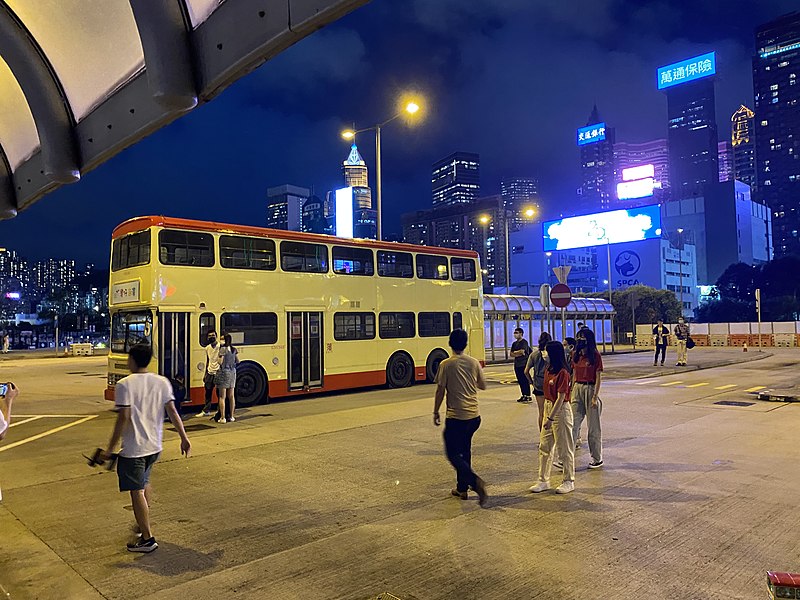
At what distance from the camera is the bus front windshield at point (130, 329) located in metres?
12.4

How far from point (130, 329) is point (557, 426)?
9.72 meters

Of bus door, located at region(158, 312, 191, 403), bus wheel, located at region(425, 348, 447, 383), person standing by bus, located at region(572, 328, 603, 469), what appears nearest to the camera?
person standing by bus, located at region(572, 328, 603, 469)

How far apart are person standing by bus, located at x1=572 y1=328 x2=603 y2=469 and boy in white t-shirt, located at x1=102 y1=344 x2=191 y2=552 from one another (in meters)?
5.01

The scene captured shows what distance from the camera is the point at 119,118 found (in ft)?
11.1

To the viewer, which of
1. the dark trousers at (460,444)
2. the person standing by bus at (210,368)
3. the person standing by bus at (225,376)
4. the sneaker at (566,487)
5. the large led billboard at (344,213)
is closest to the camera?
the dark trousers at (460,444)

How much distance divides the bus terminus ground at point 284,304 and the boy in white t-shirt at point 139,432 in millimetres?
7431

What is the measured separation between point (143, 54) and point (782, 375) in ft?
74.9

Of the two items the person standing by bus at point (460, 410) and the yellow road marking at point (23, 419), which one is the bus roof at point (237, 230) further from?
the person standing by bus at point (460, 410)

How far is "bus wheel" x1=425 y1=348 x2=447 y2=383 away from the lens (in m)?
18.5

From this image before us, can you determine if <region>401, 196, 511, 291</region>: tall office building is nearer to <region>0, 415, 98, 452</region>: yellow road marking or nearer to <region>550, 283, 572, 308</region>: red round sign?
<region>550, 283, 572, 308</region>: red round sign

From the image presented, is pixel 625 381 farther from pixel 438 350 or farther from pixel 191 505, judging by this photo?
pixel 191 505

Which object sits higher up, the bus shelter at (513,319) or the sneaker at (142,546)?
the bus shelter at (513,319)

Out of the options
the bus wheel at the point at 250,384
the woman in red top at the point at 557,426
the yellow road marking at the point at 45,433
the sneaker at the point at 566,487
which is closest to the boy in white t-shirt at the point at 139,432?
→ the woman in red top at the point at 557,426

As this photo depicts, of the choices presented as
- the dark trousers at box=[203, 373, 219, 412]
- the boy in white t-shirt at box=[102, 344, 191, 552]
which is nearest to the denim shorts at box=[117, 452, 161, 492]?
the boy in white t-shirt at box=[102, 344, 191, 552]
